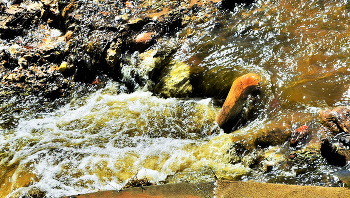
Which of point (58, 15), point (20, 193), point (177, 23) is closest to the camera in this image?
point (20, 193)

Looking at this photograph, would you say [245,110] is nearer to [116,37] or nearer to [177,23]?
[177,23]

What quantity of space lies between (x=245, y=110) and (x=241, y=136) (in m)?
0.43

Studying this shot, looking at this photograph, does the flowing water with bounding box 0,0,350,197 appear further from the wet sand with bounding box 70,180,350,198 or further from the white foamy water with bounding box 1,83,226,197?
the wet sand with bounding box 70,180,350,198

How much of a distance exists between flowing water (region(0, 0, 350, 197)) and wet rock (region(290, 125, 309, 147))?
3.8 inches

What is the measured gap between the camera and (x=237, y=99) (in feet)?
11.4

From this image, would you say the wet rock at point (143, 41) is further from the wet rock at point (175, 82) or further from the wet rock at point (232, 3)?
the wet rock at point (232, 3)

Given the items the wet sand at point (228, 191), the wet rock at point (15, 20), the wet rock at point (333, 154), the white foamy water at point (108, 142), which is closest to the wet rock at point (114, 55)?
the white foamy water at point (108, 142)

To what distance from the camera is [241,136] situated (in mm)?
3281

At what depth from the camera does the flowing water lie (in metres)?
3.04

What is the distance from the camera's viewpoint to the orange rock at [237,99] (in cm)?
347

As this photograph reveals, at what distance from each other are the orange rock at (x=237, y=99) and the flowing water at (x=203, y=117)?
0.19 meters

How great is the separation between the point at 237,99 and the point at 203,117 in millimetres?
726

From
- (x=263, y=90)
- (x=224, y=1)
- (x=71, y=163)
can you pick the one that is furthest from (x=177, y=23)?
(x=71, y=163)

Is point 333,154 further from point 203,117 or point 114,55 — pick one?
point 114,55
